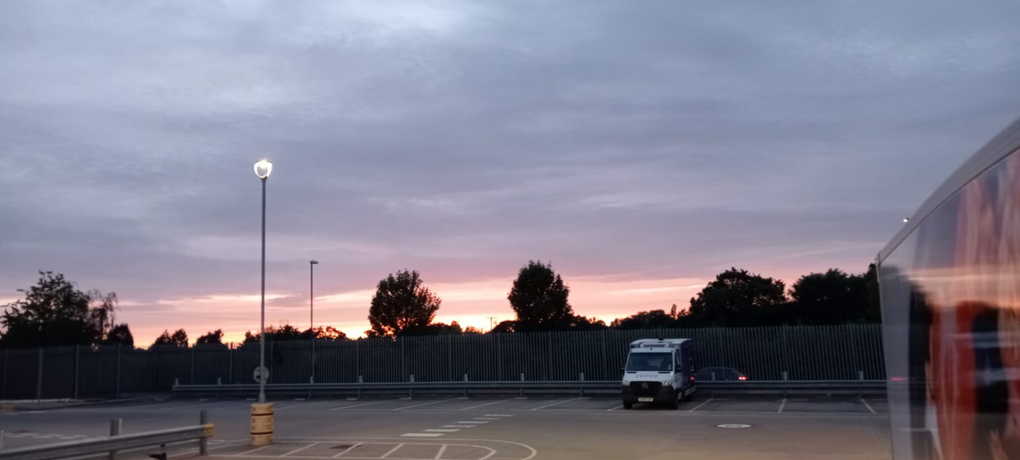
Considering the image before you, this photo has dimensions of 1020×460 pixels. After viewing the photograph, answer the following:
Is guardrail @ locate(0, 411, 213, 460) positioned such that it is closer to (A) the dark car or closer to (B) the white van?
(B) the white van

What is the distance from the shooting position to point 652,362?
3092 cm

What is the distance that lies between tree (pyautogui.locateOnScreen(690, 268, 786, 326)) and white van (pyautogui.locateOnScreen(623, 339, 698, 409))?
35753 mm

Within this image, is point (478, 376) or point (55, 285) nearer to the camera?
point (478, 376)

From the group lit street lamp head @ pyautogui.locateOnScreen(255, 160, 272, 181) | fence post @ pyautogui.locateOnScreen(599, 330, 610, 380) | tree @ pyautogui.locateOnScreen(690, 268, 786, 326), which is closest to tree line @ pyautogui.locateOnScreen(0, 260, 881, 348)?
tree @ pyautogui.locateOnScreen(690, 268, 786, 326)

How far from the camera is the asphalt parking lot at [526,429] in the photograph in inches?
724

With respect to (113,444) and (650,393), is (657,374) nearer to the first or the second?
(650,393)

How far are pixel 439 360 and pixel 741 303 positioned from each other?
34.3m

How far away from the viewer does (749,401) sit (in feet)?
109

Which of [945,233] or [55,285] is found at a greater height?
[55,285]

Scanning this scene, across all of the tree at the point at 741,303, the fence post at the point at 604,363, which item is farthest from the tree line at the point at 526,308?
the fence post at the point at 604,363

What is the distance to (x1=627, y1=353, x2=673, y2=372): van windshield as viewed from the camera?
30.6 meters

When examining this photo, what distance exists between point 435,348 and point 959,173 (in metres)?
41.9

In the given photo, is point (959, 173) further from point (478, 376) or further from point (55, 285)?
point (55, 285)

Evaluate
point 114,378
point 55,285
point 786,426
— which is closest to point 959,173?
point 786,426
